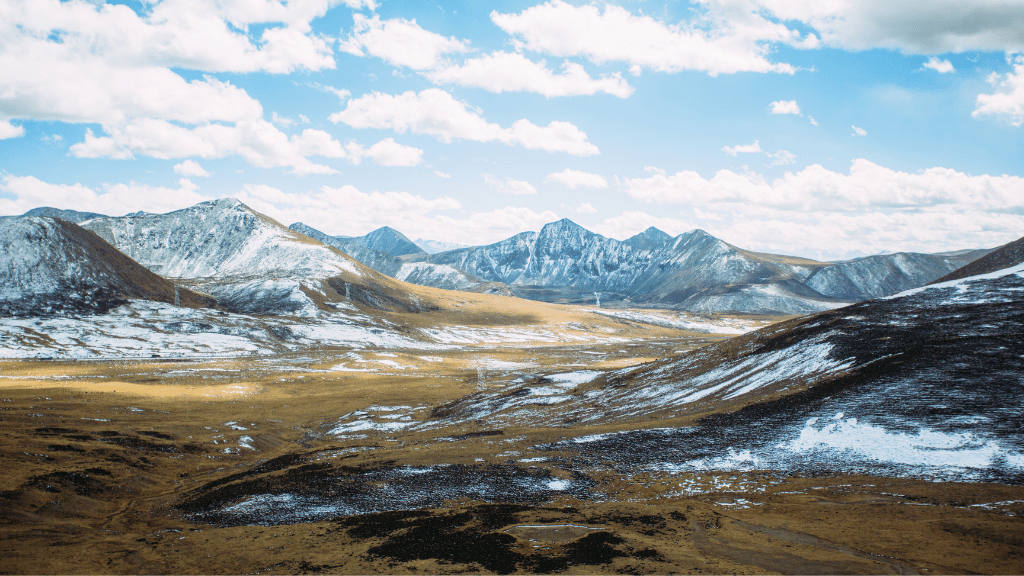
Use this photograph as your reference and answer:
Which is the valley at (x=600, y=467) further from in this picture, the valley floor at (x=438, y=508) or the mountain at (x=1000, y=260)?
the mountain at (x=1000, y=260)

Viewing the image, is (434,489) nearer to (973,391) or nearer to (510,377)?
(973,391)

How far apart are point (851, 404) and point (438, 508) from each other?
3426cm

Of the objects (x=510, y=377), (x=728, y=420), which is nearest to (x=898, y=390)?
(x=728, y=420)

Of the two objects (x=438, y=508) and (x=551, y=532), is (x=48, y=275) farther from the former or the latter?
(x=551, y=532)

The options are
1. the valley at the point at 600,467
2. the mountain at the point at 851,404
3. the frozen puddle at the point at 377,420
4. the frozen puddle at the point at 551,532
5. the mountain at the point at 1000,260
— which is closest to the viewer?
the valley at the point at 600,467

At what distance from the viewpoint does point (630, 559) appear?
954 inches

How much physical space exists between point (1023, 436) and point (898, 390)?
406 inches

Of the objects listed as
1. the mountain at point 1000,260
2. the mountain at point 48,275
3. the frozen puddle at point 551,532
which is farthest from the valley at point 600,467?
the mountain at point 48,275

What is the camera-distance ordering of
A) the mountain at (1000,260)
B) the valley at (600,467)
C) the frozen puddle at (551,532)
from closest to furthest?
the valley at (600,467) < the frozen puddle at (551,532) < the mountain at (1000,260)

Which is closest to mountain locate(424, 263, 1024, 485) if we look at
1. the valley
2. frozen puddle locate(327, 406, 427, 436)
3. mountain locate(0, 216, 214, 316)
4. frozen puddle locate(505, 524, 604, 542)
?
the valley

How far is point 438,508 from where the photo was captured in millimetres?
33531

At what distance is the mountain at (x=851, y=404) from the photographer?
36.2 metres

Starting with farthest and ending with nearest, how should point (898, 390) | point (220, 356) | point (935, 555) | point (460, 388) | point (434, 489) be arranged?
point (220, 356), point (460, 388), point (898, 390), point (434, 489), point (935, 555)

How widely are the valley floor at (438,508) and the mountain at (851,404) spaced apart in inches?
99.2
